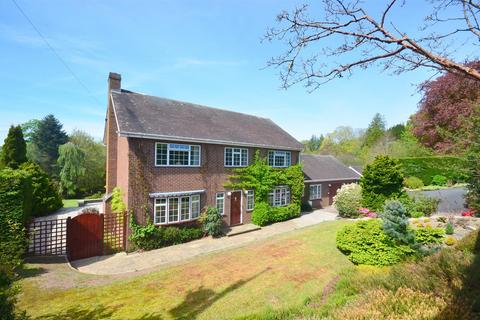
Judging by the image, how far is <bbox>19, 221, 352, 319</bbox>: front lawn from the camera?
7570mm

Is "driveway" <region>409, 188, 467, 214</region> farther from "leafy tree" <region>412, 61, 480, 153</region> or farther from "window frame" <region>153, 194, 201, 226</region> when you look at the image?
"window frame" <region>153, 194, 201, 226</region>

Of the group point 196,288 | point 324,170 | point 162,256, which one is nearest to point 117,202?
point 162,256

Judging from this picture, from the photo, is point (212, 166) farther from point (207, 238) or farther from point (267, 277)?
point (267, 277)

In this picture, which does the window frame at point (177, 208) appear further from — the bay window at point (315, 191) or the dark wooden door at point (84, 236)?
the bay window at point (315, 191)

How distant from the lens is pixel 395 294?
446 cm

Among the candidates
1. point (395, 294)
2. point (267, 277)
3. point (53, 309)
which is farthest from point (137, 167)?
point (395, 294)

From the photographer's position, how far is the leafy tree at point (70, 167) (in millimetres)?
33219

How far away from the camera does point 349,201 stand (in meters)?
20.7

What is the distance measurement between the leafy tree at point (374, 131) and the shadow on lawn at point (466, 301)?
62290mm

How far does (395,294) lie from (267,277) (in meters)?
6.10

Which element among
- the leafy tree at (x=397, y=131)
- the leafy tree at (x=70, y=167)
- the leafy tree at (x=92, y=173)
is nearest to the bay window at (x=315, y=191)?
the leafy tree at (x=92, y=173)

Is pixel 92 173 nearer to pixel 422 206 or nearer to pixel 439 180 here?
pixel 422 206

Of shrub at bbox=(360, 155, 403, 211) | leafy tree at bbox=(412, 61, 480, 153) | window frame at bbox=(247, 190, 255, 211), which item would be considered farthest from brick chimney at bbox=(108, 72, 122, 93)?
leafy tree at bbox=(412, 61, 480, 153)

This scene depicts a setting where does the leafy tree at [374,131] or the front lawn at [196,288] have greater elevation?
the leafy tree at [374,131]
